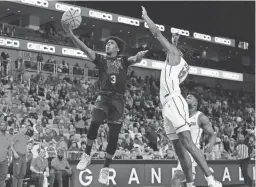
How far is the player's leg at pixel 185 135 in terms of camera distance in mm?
6945

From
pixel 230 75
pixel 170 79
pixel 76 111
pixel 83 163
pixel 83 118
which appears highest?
pixel 230 75

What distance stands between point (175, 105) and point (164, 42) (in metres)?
1.04

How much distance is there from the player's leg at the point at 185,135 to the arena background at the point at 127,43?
10737 millimetres

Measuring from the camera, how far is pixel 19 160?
42.2 feet

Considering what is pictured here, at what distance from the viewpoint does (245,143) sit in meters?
18.3

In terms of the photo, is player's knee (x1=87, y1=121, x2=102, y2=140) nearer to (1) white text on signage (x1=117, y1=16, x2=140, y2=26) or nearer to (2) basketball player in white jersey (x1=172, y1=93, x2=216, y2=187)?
(2) basketball player in white jersey (x1=172, y1=93, x2=216, y2=187)

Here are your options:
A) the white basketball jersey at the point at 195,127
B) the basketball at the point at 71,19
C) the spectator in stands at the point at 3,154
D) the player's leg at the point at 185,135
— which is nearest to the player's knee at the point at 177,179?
the white basketball jersey at the point at 195,127

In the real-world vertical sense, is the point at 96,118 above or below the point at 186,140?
above

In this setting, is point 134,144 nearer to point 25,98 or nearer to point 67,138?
point 67,138

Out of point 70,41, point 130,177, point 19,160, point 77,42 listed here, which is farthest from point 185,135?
point 70,41

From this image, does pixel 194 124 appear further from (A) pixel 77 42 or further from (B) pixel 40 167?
(B) pixel 40 167

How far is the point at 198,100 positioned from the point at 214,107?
21536 millimetres

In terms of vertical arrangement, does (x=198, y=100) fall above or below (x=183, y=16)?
below

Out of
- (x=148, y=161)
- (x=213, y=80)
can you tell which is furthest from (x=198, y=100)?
(x=213, y=80)
